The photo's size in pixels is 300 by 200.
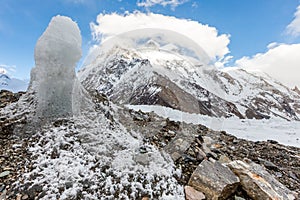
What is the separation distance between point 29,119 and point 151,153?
3635 millimetres

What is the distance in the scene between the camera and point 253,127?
44.2 ft

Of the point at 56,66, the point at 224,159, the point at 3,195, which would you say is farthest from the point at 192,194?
the point at 56,66

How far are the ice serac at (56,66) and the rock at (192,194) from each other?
414 cm

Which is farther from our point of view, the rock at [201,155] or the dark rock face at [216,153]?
the rock at [201,155]

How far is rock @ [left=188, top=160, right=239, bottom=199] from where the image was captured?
4.91 meters

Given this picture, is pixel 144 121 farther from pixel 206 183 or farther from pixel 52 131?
pixel 206 183

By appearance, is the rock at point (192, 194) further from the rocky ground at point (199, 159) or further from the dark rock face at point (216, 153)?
the dark rock face at point (216, 153)

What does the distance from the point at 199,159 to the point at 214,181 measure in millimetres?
1329

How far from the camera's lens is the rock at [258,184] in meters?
5.02

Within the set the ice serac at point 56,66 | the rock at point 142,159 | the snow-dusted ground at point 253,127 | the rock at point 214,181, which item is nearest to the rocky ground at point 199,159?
the rock at point 214,181

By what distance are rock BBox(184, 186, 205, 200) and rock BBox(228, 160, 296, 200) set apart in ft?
3.65

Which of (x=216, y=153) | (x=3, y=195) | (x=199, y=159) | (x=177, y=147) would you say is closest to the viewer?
(x=3, y=195)

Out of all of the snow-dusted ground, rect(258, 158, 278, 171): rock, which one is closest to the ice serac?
rect(258, 158, 278, 171): rock

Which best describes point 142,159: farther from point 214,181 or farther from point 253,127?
point 253,127
